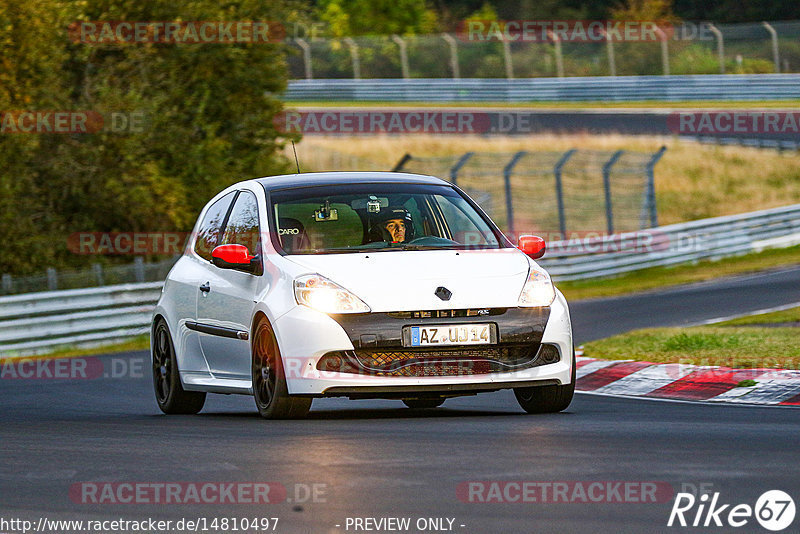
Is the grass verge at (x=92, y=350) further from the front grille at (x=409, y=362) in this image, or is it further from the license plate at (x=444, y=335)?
the license plate at (x=444, y=335)

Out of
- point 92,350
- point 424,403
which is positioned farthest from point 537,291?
point 92,350

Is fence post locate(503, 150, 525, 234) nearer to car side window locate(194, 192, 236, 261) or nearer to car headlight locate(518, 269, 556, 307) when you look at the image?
car side window locate(194, 192, 236, 261)

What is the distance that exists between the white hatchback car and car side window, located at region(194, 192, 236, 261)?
0.07m

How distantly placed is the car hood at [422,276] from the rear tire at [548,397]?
66 cm

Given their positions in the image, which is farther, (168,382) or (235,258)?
(168,382)

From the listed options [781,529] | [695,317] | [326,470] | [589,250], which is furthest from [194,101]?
[781,529]

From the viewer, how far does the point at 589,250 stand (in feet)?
101

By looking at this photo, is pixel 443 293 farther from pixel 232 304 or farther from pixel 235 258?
pixel 232 304

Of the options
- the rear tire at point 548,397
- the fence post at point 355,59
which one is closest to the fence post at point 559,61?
the fence post at point 355,59

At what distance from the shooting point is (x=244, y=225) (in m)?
10.9

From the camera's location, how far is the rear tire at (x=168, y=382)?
1144cm

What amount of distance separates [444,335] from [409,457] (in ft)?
5.76

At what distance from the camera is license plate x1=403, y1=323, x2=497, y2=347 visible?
31.0 ft

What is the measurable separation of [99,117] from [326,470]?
21391mm
